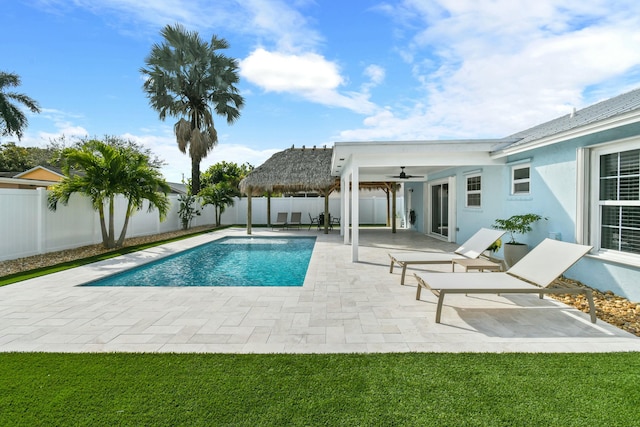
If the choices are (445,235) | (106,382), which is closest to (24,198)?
(106,382)

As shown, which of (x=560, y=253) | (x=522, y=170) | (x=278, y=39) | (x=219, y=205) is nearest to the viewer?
(x=560, y=253)

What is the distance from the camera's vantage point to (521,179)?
8.76m

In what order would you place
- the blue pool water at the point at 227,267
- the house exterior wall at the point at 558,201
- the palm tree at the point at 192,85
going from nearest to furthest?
1. the house exterior wall at the point at 558,201
2. the blue pool water at the point at 227,267
3. the palm tree at the point at 192,85

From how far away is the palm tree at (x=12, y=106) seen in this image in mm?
21359

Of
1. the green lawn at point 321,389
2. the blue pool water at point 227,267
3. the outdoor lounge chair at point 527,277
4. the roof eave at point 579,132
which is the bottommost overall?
the blue pool water at point 227,267

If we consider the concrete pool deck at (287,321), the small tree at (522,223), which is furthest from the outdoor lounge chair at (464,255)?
the small tree at (522,223)

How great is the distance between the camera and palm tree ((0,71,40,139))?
70.1ft

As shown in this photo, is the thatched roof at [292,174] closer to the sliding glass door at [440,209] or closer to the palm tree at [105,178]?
the sliding glass door at [440,209]

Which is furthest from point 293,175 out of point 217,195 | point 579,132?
point 579,132

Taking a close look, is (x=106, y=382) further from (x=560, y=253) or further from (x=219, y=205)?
(x=219, y=205)

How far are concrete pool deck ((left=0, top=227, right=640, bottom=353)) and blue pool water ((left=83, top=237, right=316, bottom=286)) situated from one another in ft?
3.55

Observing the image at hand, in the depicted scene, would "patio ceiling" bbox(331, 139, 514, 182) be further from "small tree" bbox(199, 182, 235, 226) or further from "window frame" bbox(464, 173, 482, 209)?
"small tree" bbox(199, 182, 235, 226)

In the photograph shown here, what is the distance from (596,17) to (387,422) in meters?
10.4

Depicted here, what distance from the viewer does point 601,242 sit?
6211mm
